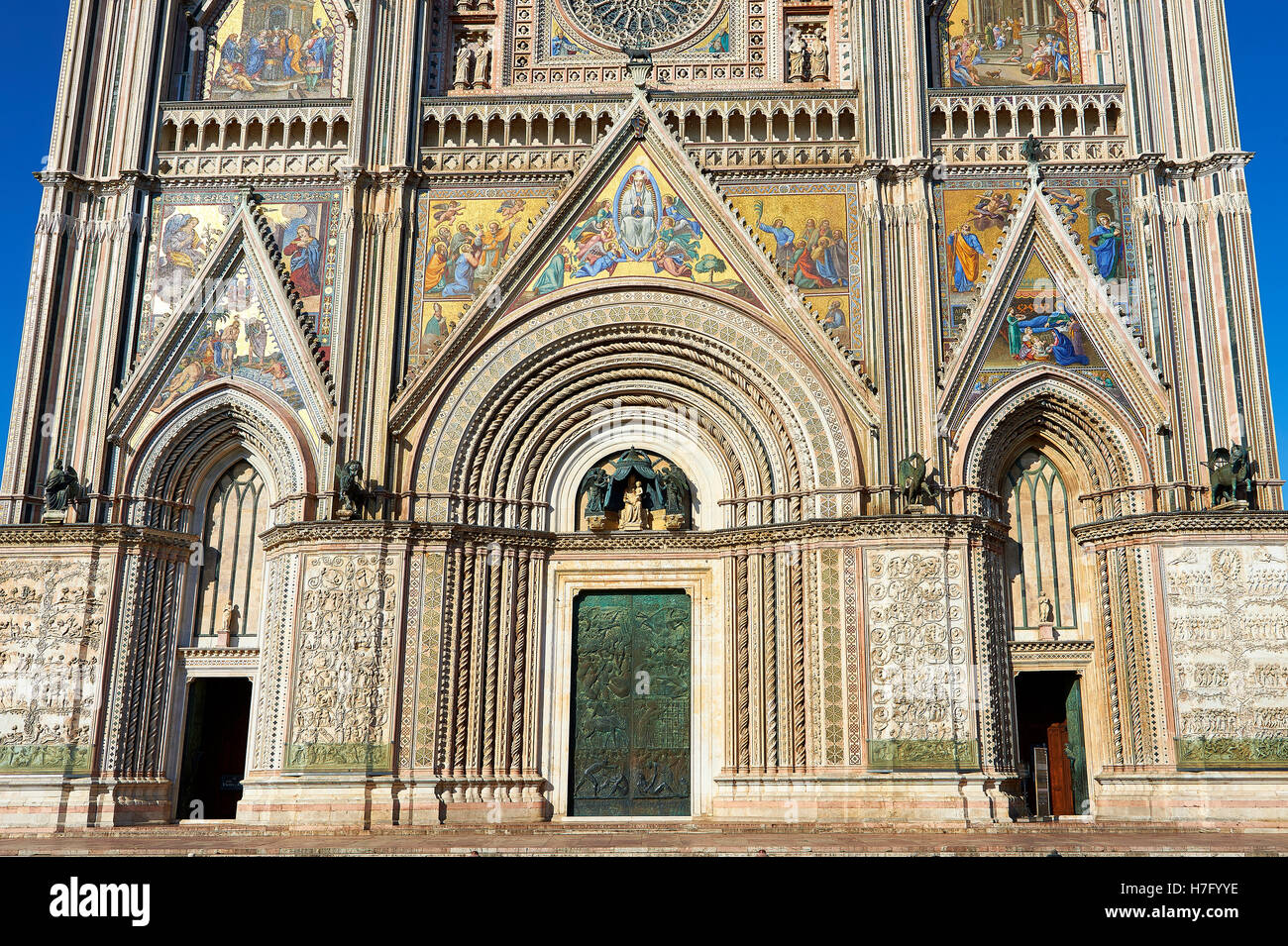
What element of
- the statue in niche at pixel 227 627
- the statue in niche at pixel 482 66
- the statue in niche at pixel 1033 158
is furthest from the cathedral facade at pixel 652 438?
the statue in niche at pixel 482 66

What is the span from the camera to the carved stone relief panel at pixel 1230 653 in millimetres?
19625

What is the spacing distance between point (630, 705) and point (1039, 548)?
321 inches

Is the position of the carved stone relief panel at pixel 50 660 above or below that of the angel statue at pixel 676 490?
below

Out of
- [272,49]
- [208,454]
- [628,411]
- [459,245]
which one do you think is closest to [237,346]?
[208,454]

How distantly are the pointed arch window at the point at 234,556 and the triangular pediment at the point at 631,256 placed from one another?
11.7 feet

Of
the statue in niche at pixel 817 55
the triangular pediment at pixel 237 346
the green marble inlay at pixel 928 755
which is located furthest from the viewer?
the statue in niche at pixel 817 55

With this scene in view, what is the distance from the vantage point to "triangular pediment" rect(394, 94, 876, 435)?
880 inches

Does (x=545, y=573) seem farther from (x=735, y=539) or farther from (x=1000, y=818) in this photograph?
(x=1000, y=818)

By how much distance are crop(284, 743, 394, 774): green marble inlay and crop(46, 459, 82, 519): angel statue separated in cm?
599

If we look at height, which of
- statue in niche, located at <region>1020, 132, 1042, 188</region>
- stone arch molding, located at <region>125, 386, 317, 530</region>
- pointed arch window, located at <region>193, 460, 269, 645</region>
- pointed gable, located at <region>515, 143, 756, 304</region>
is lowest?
pointed arch window, located at <region>193, 460, 269, 645</region>

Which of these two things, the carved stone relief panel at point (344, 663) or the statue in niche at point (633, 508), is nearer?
the carved stone relief panel at point (344, 663)

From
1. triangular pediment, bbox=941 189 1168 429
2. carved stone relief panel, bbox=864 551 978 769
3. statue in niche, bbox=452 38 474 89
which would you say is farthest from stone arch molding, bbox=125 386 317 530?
triangular pediment, bbox=941 189 1168 429

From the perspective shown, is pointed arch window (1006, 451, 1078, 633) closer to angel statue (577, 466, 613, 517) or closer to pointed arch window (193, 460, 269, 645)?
angel statue (577, 466, 613, 517)

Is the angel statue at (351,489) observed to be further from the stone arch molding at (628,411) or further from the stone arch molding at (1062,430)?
the stone arch molding at (1062,430)
